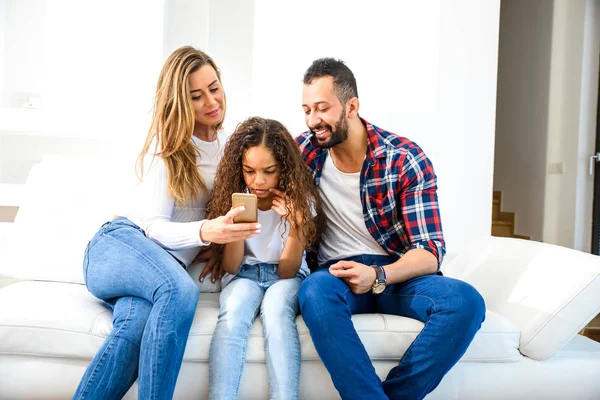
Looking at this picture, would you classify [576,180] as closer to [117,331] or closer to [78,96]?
[78,96]

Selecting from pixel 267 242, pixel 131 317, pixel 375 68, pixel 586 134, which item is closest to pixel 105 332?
pixel 131 317

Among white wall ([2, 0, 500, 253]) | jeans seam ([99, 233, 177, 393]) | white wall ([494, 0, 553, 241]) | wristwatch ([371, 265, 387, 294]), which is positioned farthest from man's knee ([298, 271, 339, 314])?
white wall ([494, 0, 553, 241])

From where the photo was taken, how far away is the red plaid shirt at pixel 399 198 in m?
1.83

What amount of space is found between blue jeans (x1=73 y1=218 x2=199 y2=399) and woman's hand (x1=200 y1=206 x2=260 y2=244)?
0.14m

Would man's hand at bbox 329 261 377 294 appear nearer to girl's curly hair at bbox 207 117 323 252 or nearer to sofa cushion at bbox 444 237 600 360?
girl's curly hair at bbox 207 117 323 252

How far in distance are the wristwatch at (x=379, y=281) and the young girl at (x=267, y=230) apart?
23cm

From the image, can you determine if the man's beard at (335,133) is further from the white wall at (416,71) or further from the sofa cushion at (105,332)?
the white wall at (416,71)

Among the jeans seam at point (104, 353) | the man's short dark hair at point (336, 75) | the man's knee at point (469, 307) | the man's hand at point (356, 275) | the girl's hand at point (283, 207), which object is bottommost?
the jeans seam at point (104, 353)

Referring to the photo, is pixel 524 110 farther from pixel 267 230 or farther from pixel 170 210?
pixel 170 210

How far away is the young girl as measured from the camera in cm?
161

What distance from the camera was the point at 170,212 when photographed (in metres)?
1.80

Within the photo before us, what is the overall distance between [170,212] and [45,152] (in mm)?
1546

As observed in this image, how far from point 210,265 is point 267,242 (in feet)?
0.74

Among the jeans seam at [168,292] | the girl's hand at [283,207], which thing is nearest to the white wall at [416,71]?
the girl's hand at [283,207]
